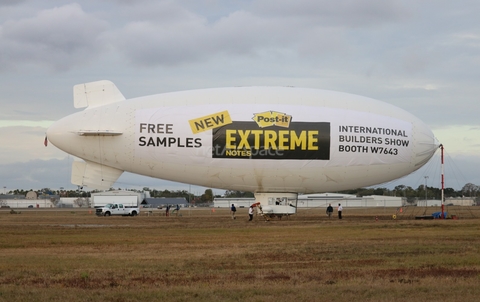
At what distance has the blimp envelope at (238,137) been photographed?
43000mm

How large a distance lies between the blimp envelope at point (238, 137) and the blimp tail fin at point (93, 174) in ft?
0.23

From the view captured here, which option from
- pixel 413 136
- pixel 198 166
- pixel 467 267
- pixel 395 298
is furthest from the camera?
pixel 413 136

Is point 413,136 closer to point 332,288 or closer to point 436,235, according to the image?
point 436,235

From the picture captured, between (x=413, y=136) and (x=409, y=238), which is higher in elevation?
(x=413, y=136)

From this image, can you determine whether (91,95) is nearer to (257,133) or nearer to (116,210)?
(257,133)

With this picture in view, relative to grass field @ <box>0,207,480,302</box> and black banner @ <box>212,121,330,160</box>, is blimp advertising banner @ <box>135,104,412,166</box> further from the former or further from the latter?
grass field @ <box>0,207,480,302</box>

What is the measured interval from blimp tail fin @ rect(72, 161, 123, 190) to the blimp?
7cm

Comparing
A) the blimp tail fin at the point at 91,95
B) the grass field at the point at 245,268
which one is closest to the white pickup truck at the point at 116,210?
the blimp tail fin at the point at 91,95

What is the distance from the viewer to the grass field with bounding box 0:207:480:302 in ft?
49.8

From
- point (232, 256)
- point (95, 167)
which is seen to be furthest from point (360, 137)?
point (232, 256)

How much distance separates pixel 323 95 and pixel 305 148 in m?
4.32

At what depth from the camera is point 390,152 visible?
4572 centimetres

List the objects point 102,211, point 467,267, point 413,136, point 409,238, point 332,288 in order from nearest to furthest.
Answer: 1. point 332,288
2. point 467,267
3. point 409,238
4. point 413,136
5. point 102,211

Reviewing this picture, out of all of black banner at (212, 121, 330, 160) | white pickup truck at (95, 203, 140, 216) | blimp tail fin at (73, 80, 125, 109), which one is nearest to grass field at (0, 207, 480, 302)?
black banner at (212, 121, 330, 160)
